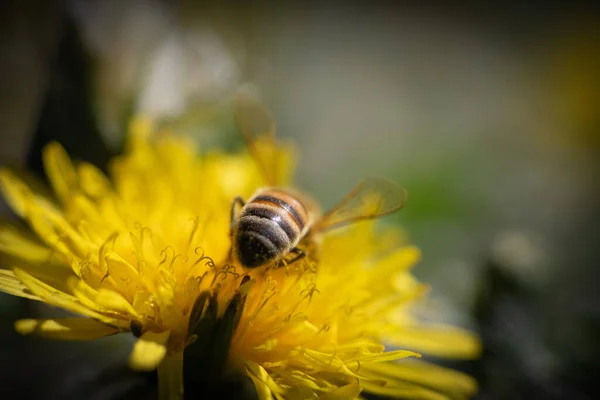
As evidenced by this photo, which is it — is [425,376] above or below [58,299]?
below

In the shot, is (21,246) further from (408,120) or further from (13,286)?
(408,120)

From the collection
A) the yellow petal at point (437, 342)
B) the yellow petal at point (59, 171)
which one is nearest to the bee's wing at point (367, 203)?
the yellow petal at point (437, 342)

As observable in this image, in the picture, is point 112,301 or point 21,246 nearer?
point 112,301

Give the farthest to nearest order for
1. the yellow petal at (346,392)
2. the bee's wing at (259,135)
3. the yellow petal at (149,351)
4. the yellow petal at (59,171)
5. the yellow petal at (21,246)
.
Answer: the bee's wing at (259,135), the yellow petal at (59,171), the yellow petal at (21,246), the yellow petal at (346,392), the yellow petal at (149,351)

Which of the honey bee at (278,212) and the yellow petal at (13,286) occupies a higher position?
the honey bee at (278,212)

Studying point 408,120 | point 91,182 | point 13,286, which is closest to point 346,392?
point 13,286

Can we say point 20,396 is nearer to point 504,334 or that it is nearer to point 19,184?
point 19,184

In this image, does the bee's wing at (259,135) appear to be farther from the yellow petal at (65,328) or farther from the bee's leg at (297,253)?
the yellow petal at (65,328)
